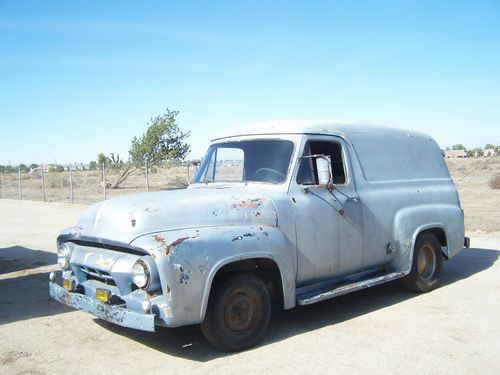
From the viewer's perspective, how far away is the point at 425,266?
7.08m

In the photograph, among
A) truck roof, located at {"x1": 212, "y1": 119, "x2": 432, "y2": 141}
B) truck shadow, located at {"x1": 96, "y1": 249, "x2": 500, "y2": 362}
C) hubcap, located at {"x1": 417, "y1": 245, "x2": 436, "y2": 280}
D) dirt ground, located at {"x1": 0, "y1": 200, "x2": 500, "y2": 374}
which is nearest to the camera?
dirt ground, located at {"x1": 0, "y1": 200, "x2": 500, "y2": 374}

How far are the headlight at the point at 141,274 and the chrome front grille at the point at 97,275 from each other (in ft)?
1.37

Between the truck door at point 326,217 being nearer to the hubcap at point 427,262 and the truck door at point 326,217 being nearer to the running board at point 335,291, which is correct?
the running board at point 335,291

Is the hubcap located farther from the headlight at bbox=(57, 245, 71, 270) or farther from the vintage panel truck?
the headlight at bbox=(57, 245, 71, 270)

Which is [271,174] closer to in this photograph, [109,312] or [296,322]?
[296,322]

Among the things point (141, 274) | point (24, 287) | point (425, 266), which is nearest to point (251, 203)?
point (141, 274)

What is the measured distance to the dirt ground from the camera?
446 centimetres

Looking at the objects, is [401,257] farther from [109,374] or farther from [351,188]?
[109,374]

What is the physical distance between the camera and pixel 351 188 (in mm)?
6031

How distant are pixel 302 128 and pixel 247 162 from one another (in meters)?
0.73

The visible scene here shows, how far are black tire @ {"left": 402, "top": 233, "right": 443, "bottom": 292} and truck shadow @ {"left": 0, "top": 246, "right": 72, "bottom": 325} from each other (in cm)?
443

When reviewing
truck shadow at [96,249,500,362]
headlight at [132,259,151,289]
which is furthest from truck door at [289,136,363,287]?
headlight at [132,259,151,289]

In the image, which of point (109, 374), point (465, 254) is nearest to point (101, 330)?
point (109, 374)

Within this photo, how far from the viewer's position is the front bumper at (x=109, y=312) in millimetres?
4207
